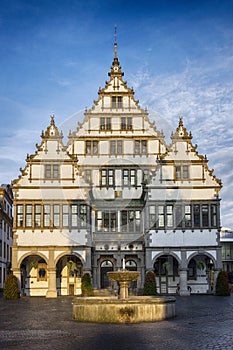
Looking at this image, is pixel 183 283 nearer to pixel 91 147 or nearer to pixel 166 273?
pixel 166 273

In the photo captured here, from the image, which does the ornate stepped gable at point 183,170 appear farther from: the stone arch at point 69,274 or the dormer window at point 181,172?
the stone arch at point 69,274

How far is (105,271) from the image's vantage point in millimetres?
43781

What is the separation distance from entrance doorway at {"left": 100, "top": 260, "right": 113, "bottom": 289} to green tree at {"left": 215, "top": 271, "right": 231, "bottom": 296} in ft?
30.7

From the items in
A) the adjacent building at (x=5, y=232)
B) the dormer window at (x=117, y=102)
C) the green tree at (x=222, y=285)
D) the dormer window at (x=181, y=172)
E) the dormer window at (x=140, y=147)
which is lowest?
the green tree at (x=222, y=285)

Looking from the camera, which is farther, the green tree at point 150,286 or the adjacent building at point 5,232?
the adjacent building at point 5,232

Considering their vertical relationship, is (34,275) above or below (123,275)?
below

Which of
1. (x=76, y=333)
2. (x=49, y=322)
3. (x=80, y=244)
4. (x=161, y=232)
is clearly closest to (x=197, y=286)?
(x=161, y=232)

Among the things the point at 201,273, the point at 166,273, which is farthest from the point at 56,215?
the point at 201,273

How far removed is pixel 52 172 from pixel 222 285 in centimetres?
1643

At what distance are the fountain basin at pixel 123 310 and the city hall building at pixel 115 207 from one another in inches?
813

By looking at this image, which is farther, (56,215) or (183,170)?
(183,170)

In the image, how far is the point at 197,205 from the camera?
41.8 m

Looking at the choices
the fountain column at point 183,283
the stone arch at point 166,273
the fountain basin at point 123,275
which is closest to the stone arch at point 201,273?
the stone arch at point 166,273

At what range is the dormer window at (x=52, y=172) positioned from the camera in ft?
139
